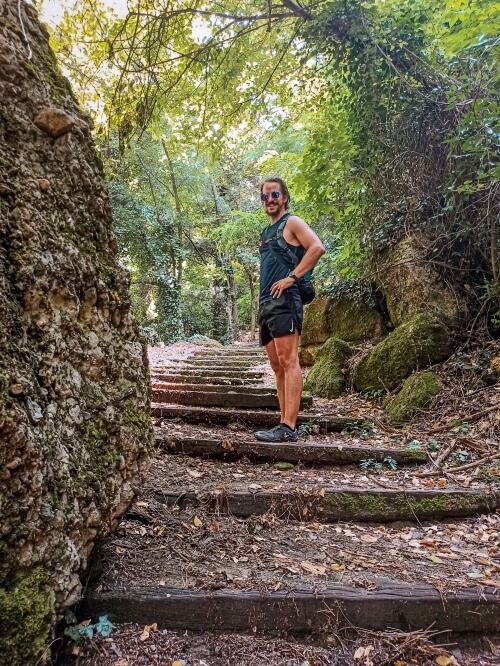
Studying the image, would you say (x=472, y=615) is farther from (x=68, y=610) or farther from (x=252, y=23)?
(x=252, y=23)

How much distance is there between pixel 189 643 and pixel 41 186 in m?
1.69

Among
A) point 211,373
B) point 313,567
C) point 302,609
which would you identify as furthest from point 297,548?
point 211,373

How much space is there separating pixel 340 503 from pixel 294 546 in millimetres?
397

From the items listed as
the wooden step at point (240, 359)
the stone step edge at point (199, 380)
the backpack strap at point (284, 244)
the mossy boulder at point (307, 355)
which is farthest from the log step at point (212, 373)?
the backpack strap at point (284, 244)

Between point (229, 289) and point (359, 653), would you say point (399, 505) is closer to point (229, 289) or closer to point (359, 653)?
point (359, 653)

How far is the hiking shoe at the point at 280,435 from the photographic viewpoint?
2785 millimetres

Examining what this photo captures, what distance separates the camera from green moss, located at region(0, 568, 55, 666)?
97 cm

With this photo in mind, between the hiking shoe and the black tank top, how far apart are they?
0.99m

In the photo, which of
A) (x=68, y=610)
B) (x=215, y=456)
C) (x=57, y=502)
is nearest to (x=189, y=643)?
(x=68, y=610)

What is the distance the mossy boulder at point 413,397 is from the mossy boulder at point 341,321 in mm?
1421

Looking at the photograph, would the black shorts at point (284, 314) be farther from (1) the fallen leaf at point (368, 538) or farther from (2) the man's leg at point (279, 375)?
(1) the fallen leaf at point (368, 538)

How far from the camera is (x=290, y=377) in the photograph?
2900mm

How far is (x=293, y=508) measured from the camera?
2.04 meters

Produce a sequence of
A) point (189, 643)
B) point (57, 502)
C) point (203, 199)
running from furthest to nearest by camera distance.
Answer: point (203, 199) → point (189, 643) → point (57, 502)
